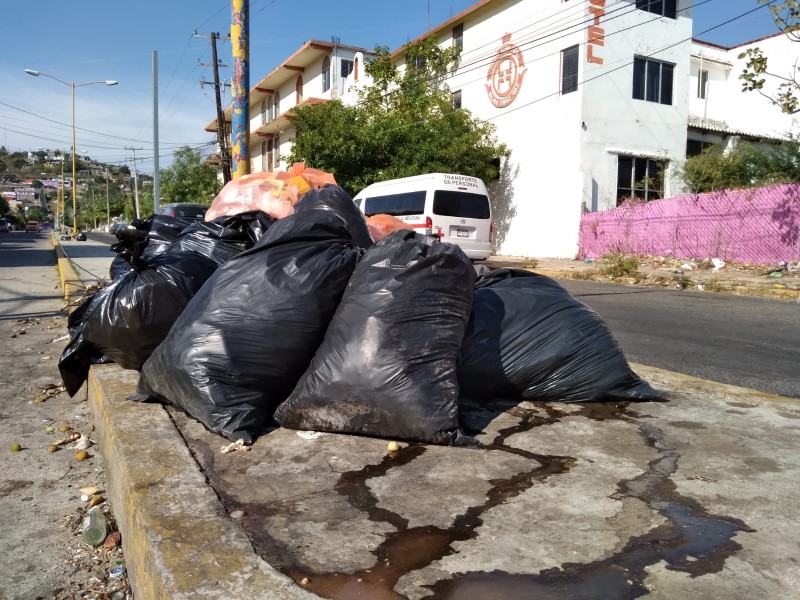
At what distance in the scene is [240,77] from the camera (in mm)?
6391

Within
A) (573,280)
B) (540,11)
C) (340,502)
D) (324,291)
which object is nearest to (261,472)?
(340,502)

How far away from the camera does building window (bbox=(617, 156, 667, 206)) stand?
16.4 metres

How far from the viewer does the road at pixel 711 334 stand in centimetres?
429

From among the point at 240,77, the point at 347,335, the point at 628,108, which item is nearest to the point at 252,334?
the point at 347,335

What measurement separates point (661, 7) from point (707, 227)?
6.55 metres

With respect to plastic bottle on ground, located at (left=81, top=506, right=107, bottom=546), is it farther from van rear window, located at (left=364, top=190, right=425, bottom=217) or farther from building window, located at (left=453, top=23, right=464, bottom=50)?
building window, located at (left=453, top=23, right=464, bottom=50)

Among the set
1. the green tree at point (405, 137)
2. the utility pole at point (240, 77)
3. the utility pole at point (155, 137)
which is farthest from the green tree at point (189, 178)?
the utility pole at point (240, 77)

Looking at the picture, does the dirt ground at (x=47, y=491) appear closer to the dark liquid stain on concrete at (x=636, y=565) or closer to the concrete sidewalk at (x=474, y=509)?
the concrete sidewalk at (x=474, y=509)

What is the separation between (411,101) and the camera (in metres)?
19.3

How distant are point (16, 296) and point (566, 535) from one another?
8824mm

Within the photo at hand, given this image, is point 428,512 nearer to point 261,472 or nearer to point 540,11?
point 261,472

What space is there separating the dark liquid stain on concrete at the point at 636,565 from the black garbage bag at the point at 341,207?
1.74 meters

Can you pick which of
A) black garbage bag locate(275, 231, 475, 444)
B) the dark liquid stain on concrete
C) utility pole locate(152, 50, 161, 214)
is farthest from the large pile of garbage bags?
utility pole locate(152, 50, 161, 214)

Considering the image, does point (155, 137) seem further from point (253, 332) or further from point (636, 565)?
point (636, 565)
